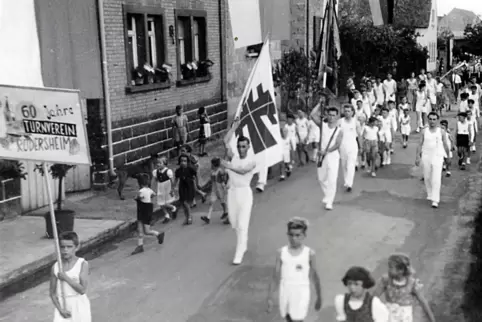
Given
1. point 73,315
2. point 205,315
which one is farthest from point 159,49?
point 73,315

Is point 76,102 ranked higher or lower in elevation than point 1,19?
lower

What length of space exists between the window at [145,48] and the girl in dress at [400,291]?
11.2m

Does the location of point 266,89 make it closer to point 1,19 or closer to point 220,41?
point 1,19

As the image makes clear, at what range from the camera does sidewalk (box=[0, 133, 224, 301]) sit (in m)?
9.09

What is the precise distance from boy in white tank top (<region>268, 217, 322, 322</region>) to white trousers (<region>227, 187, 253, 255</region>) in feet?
9.45

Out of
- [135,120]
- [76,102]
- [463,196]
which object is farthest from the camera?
[135,120]

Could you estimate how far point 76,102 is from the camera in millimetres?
6414

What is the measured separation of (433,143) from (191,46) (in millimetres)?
9499

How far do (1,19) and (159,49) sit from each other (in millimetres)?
10161

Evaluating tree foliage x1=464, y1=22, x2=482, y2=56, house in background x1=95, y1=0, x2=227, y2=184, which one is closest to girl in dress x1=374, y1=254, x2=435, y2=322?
house in background x1=95, y1=0, x2=227, y2=184

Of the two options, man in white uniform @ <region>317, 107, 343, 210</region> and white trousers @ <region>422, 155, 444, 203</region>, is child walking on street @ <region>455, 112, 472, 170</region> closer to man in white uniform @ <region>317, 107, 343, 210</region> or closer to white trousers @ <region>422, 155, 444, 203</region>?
white trousers @ <region>422, 155, 444, 203</region>

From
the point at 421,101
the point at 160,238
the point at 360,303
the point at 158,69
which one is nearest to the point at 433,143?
the point at 160,238

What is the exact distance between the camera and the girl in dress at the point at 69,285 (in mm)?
5855

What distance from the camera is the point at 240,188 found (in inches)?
362
